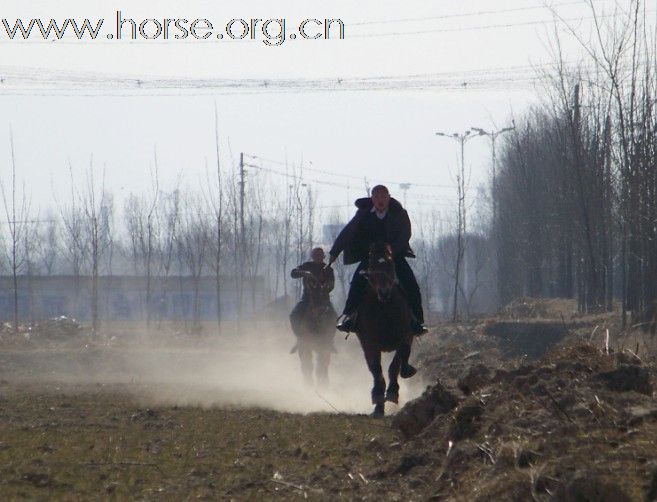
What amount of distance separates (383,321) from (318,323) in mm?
5153

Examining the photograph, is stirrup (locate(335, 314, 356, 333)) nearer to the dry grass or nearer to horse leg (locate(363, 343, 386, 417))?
horse leg (locate(363, 343, 386, 417))

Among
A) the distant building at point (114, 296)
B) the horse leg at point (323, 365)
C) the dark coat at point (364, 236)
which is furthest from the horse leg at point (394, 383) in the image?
the distant building at point (114, 296)

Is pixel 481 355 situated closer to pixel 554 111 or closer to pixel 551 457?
pixel 554 111

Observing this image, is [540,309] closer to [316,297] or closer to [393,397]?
[316,297]

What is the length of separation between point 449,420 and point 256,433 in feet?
8.29

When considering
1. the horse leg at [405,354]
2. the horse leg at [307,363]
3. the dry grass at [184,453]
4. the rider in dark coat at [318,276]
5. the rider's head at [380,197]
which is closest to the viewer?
the dry grass at [184,453]

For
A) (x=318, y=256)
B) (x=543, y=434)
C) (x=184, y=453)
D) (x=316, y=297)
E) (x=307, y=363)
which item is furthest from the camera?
(x=307, y=363)

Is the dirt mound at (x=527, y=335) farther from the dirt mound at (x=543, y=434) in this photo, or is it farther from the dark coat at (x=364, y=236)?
the dirt mound at (x=543, y=434)

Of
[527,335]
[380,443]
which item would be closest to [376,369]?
[380,443]

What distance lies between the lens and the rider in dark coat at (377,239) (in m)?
15.2

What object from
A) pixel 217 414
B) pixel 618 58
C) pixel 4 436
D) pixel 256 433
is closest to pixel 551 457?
pixel 256 433

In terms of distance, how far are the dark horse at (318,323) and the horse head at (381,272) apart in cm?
496

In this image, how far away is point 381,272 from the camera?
14461 mm

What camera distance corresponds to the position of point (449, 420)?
9898mm
